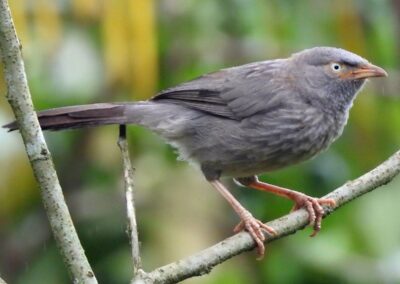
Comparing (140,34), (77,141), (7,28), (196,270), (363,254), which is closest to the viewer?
(7,28)

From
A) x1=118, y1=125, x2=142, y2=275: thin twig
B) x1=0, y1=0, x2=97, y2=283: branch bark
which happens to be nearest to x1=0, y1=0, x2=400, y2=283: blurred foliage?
x1=118, y1=125, x2=142, y2=275: thin twig

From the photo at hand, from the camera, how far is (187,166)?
705cm

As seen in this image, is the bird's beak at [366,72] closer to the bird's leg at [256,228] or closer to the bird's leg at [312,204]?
the bird's leg at [312,204]

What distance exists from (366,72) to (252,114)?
2.19 feet

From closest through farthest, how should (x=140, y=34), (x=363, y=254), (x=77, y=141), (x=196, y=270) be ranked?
(x=196, y=270) < (x=140, y=34) < (x=363, y=254) < (x=77, y=141)

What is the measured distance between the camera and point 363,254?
6.61 m

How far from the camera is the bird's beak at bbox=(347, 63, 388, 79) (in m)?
5.40

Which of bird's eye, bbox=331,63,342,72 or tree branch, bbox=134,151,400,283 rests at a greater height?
bird's eye, bbox=331,63,342,72

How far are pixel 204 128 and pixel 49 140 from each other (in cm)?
169

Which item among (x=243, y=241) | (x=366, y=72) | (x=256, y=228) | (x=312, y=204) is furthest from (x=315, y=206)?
(x=366, y=72)

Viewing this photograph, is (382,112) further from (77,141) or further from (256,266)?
(77,141)

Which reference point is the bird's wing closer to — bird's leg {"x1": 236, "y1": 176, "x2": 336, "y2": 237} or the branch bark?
bird's leg {"x1": 236, "y1": 176, "x2": 336, "y2": 237}

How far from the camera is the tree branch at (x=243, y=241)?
412 centimetres

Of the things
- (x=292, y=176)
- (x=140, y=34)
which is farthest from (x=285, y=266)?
(x=140, y=34)
